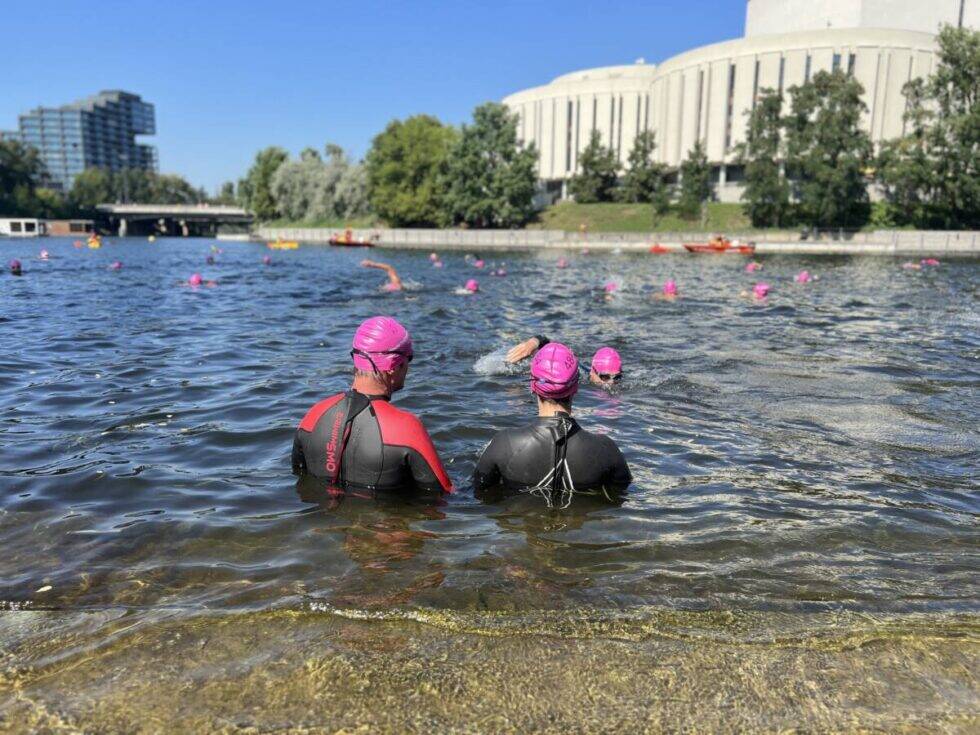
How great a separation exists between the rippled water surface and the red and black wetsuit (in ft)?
0.88

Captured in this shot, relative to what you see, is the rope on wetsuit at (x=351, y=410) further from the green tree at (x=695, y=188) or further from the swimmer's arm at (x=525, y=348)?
the green tree at (x=695, y=188)

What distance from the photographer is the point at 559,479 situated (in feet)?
18.9

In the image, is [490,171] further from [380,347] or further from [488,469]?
[380,347]

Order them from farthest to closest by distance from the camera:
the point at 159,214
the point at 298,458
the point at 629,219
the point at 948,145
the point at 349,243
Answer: the point at 159,214 < the point at 629,219 < the point at 349,243 < the point at 948,145 < the point at 298,458

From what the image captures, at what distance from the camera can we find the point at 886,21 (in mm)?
92000

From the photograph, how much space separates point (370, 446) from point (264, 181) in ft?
421

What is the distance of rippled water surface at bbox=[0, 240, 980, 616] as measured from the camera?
4.51 m

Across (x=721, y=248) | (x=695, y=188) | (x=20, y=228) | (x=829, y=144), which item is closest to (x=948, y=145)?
(x=829, y=144)

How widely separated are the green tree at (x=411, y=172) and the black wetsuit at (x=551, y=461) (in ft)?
275

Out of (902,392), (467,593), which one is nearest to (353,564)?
(467,593)

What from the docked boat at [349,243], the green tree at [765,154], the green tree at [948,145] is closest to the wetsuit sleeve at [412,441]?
the docked boat at [349,243]

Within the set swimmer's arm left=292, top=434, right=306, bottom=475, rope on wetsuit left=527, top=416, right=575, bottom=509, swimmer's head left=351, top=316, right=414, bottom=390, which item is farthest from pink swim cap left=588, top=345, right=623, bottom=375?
swimmer's head left=351, top=316, right=414, bottom=390

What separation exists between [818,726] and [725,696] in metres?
0.40

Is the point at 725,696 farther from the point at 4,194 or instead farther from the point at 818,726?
the point at 4,194
